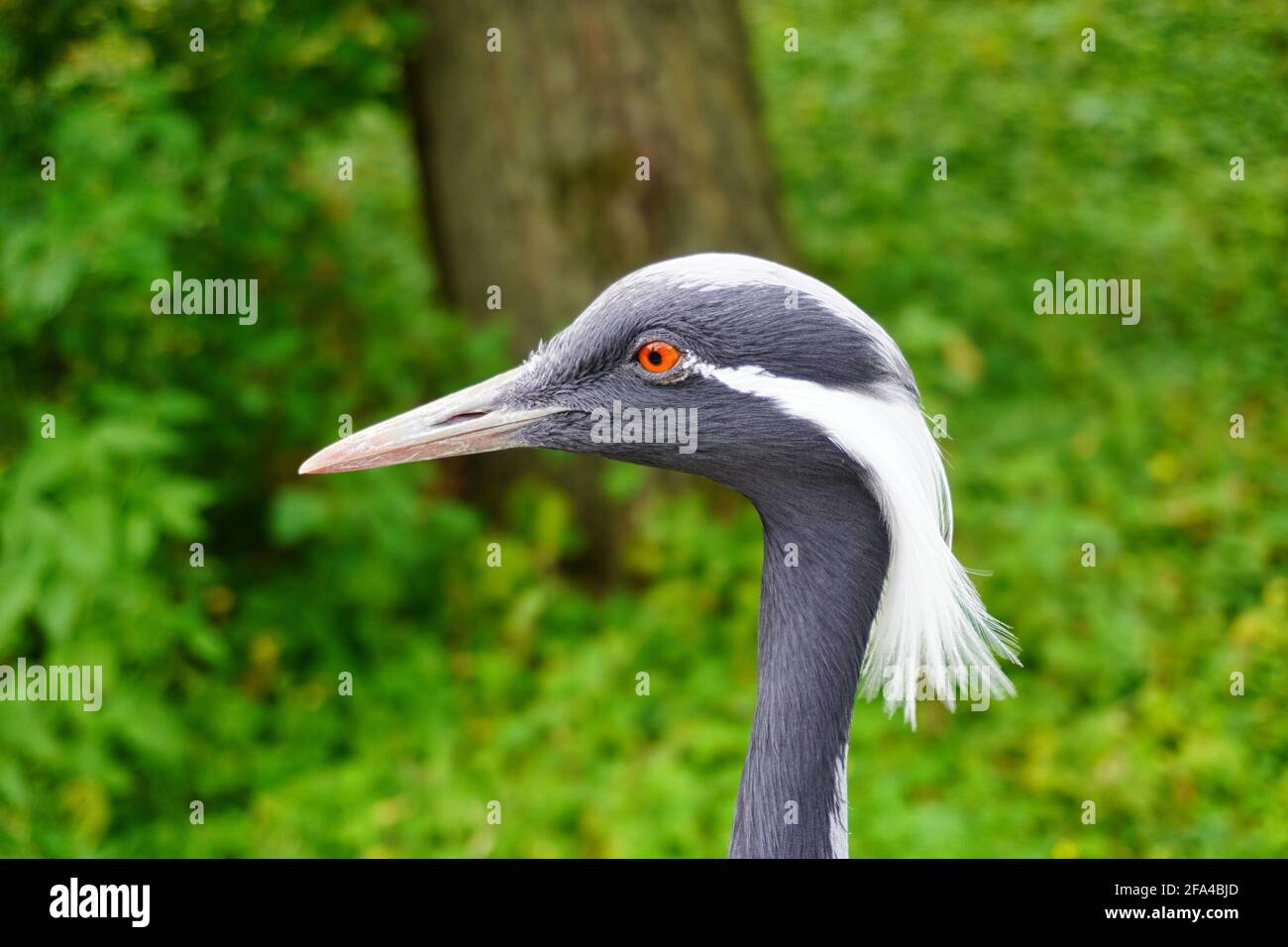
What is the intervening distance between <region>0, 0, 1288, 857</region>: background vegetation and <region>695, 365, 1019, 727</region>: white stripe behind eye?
1.63 m

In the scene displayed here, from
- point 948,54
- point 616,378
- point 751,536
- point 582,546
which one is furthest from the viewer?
point 948,54

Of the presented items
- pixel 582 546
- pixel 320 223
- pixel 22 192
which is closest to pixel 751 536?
pixel 582 546

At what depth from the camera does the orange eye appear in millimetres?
2428

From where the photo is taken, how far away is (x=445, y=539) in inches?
205

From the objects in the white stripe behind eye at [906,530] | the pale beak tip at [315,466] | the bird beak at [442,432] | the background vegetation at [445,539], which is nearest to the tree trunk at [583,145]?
the background vegetation at [445,539]

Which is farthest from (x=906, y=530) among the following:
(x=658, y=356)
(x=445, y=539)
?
(x=445, y=539)

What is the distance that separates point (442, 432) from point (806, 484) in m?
0.74

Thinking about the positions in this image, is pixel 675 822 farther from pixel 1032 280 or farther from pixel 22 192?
pixel 1032 280

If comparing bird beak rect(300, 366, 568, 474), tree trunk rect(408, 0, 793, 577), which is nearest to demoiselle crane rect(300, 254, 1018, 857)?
bird beak rect(300, 366, 568, 474)

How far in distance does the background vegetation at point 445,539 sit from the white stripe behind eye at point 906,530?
5.36 feet

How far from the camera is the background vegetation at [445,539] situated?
13.3 feet

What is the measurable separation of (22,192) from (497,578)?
87.2 inches

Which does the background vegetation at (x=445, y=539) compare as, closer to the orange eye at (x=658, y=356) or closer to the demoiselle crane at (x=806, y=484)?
the demoiselle crane at (x=806, y=484)

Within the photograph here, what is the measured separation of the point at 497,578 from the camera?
5.17 m
